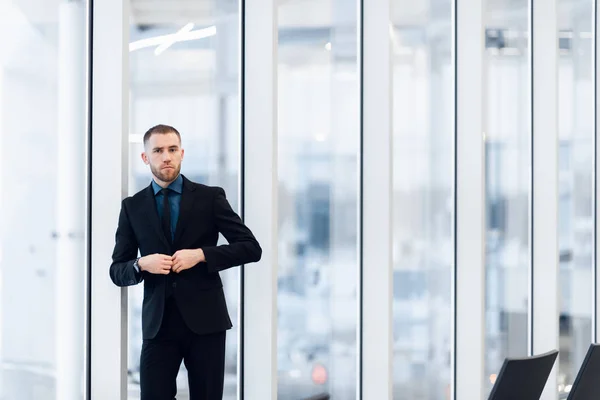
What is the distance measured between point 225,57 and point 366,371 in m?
2.00

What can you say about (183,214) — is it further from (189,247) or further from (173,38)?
(173,38)

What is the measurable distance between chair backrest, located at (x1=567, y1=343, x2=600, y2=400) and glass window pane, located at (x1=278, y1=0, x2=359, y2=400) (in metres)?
1.60

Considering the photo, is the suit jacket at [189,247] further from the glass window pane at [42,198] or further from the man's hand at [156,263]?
the glass window pane at [42,198]

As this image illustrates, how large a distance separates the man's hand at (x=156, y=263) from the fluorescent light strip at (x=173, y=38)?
1127 mm

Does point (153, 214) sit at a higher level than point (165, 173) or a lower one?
lower

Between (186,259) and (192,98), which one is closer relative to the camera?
(186,259)

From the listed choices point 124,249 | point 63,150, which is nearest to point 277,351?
point 124,249

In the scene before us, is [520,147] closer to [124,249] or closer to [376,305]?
[376,305]

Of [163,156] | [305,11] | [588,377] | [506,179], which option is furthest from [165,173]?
[506,179]

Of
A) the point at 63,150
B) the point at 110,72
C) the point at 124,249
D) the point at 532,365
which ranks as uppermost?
the point at 110,72

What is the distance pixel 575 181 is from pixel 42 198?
13.2 feet

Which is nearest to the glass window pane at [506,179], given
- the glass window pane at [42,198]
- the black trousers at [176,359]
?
the black trousers at [176,359]

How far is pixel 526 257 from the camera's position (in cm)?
519

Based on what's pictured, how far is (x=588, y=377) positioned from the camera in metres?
2.90
